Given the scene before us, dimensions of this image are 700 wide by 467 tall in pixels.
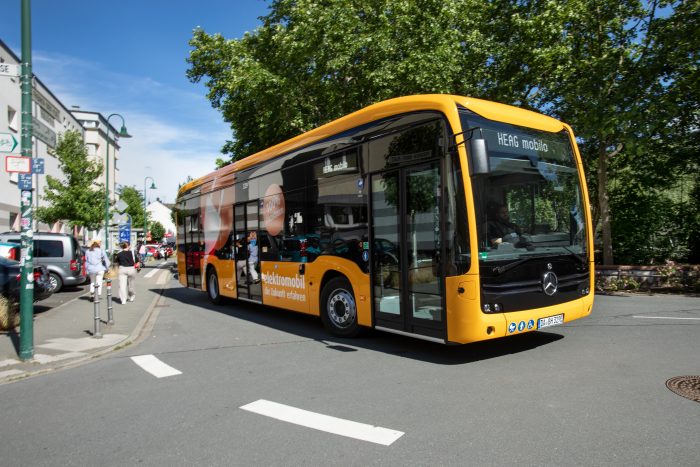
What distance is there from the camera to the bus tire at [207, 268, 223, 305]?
12.3 meters

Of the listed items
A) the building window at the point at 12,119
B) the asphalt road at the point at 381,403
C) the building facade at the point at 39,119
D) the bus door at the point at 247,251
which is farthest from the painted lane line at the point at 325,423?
the building window at the point at 12,119

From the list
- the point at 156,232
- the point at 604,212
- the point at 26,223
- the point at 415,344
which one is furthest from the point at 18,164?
the point at 156,232

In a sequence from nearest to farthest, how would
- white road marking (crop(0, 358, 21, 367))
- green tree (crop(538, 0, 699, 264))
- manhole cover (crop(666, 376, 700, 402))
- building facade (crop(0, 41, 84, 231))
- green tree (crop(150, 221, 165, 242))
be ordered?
manhole cover (crop(666, 376, 700, 402)), white road marking (crop(0, 358, 21, 367)), green tree (crop(538, 0, 699, 264)), building facade (crop(0, 41, 84, 231)), green tree (crop(150, 221, 165, 242))

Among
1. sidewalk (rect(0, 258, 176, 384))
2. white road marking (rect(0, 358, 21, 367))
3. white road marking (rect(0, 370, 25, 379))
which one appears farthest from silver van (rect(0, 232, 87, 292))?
white road marking (rect(0, 370, 25, 379))

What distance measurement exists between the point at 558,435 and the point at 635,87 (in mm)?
12426

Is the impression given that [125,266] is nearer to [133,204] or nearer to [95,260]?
[95,260]

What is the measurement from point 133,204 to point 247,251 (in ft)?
205

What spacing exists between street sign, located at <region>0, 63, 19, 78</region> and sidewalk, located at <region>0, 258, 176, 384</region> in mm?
3986

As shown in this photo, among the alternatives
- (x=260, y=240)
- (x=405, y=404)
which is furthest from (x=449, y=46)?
(x=405, y=404)

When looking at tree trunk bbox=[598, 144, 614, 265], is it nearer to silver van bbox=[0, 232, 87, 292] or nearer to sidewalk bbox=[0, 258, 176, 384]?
sidewalk bbox=[0, 258, 176, 384]

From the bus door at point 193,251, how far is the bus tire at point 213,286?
605mm

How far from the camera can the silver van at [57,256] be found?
16094mm

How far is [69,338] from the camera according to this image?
845cm

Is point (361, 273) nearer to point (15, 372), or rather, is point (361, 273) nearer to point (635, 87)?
point (15, 372)
